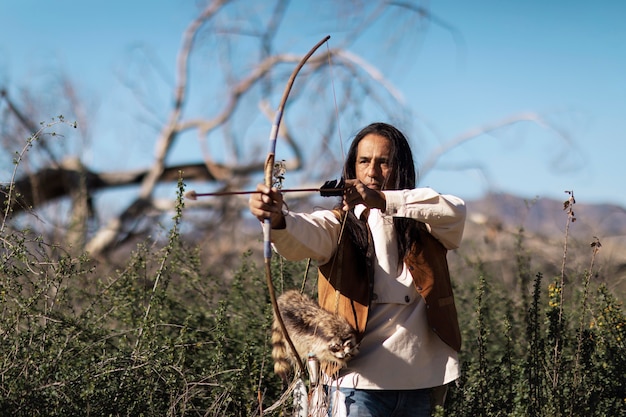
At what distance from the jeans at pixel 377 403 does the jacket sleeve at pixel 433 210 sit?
0.57 metres

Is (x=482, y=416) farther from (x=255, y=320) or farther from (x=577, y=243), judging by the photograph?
(x=577, y=243)

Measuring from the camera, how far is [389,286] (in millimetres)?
2977

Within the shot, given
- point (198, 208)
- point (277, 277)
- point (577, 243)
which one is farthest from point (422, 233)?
point (198, 208)

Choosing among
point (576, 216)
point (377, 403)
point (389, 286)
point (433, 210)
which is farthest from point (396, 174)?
point (576, 216)

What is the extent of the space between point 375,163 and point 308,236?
1.60 feet

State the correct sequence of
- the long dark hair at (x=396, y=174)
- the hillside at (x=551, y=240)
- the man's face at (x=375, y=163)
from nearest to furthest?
the long dark hair at (x=396, y=174) → the man's face at (x=375, y=163) → the hillside at (x=551, y=240)

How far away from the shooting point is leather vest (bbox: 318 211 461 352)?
2.95 m

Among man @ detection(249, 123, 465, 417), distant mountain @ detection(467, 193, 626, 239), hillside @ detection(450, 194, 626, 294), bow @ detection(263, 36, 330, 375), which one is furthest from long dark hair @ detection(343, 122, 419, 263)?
distant mountain @ detection(467, 193, 626, 239)

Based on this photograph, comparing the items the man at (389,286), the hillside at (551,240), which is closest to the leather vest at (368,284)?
the man at (389,286)

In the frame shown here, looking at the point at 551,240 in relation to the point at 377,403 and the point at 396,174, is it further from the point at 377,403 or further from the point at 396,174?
the point at 377,403

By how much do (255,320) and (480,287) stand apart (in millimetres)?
1744

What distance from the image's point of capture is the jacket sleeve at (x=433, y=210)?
9.39ft

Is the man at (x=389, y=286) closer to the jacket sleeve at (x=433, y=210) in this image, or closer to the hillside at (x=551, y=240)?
the jacket sleeve at (x=433, y=210)

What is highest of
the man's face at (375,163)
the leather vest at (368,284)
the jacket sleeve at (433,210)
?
the man's face at (375,163)
